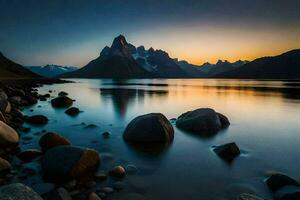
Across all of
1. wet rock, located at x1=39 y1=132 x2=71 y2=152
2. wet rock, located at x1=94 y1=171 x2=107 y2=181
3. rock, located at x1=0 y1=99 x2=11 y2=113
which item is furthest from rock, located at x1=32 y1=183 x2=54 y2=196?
rock, located at x1=0 y1=99 x2=11 y2=113

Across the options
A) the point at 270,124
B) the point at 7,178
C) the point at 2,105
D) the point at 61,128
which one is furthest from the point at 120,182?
the point at 270,124

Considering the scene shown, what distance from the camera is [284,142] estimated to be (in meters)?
18.8

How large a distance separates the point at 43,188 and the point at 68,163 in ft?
4.54

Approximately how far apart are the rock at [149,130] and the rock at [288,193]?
8668 mm

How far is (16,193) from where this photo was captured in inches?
262

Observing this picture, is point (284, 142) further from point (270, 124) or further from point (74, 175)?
point (74, 175)

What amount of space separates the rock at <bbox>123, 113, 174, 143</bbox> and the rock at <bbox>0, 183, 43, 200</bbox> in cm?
1043

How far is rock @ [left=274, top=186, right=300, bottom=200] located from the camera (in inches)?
338

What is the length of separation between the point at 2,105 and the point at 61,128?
6149 mm

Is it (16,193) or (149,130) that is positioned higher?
(16,193)

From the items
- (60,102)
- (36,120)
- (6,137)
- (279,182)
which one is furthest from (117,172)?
(60,102)

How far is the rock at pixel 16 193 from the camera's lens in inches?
256

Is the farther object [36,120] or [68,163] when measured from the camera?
[36,120]

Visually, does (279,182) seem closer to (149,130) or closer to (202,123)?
(149,130)
